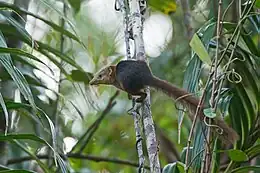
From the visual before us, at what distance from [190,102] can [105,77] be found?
0.41 meters

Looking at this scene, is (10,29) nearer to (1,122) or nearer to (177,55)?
(1,122)

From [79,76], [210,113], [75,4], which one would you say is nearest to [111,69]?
[79,76]

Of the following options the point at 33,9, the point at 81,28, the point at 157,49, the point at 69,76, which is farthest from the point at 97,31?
the point at 69,76

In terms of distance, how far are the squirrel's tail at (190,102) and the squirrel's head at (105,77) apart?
0.29m

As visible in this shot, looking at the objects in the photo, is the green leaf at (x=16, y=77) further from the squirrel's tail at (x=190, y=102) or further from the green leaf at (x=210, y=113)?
Result: the squirrel's tail at (x=190, y=102)

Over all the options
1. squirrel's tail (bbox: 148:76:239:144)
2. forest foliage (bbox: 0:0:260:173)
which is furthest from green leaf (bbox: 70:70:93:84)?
squirrel's tail (bbox: 148:76:239:144)

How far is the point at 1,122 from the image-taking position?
1540 mm

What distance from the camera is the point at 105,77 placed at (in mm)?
1776

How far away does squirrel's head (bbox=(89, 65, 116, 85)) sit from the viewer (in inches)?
68.9

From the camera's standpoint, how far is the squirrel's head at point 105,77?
1750mm

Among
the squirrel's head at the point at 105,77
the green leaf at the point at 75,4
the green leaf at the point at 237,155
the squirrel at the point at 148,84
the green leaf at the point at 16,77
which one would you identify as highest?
the green leaf at the point at 75,4

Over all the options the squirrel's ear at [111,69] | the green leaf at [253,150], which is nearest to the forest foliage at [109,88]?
the green leaf at [253,150]

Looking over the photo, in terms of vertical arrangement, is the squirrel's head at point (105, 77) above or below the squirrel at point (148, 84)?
above

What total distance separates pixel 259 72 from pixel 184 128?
3.49ft
